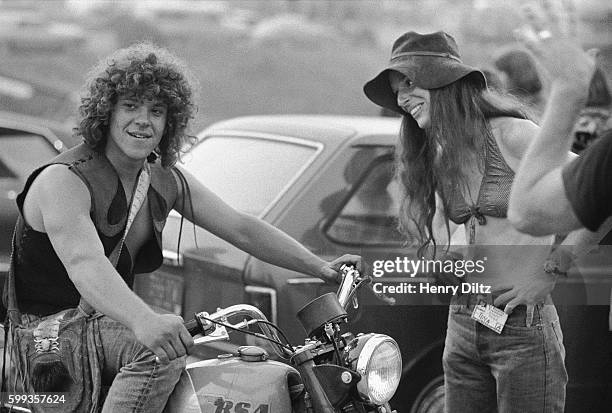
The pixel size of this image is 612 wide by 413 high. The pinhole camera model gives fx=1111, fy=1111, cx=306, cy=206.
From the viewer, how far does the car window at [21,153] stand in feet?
20.7

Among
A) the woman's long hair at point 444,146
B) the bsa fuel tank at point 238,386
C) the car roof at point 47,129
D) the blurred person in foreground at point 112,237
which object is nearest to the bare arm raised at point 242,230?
the blurred person in foreground at point 112,237

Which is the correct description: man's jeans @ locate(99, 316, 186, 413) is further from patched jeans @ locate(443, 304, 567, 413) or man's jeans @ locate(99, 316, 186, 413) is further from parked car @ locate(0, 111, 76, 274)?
parked car @ locate(0, 111, 76, 274)

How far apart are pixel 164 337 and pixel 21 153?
413 cm

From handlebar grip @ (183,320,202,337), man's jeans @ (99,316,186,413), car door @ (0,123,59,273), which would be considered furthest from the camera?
car door @ (0,123,59,273)

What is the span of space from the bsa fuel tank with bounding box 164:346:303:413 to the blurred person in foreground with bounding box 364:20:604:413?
2.08ft

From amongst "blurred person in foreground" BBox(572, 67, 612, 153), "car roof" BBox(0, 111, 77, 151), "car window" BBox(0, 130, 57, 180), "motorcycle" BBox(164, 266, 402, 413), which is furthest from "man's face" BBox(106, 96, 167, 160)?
"car roof" BBox(0, 111, 77, 151)

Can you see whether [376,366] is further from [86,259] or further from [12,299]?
[12,299]

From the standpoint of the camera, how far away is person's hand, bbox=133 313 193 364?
261cm

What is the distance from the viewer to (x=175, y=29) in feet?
54.4

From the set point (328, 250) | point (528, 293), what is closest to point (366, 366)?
point (528, 293)

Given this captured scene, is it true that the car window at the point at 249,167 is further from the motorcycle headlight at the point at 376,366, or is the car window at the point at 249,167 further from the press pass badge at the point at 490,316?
the motorcycle headlight at the point at 376,366

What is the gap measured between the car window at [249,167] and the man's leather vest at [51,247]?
151cm

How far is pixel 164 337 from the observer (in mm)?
2605

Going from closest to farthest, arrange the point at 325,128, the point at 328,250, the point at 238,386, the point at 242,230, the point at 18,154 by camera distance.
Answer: the point at 238,386 → the point at 242,230 → the point at 328,250 → the point at 325,128 → the point at 18,154
